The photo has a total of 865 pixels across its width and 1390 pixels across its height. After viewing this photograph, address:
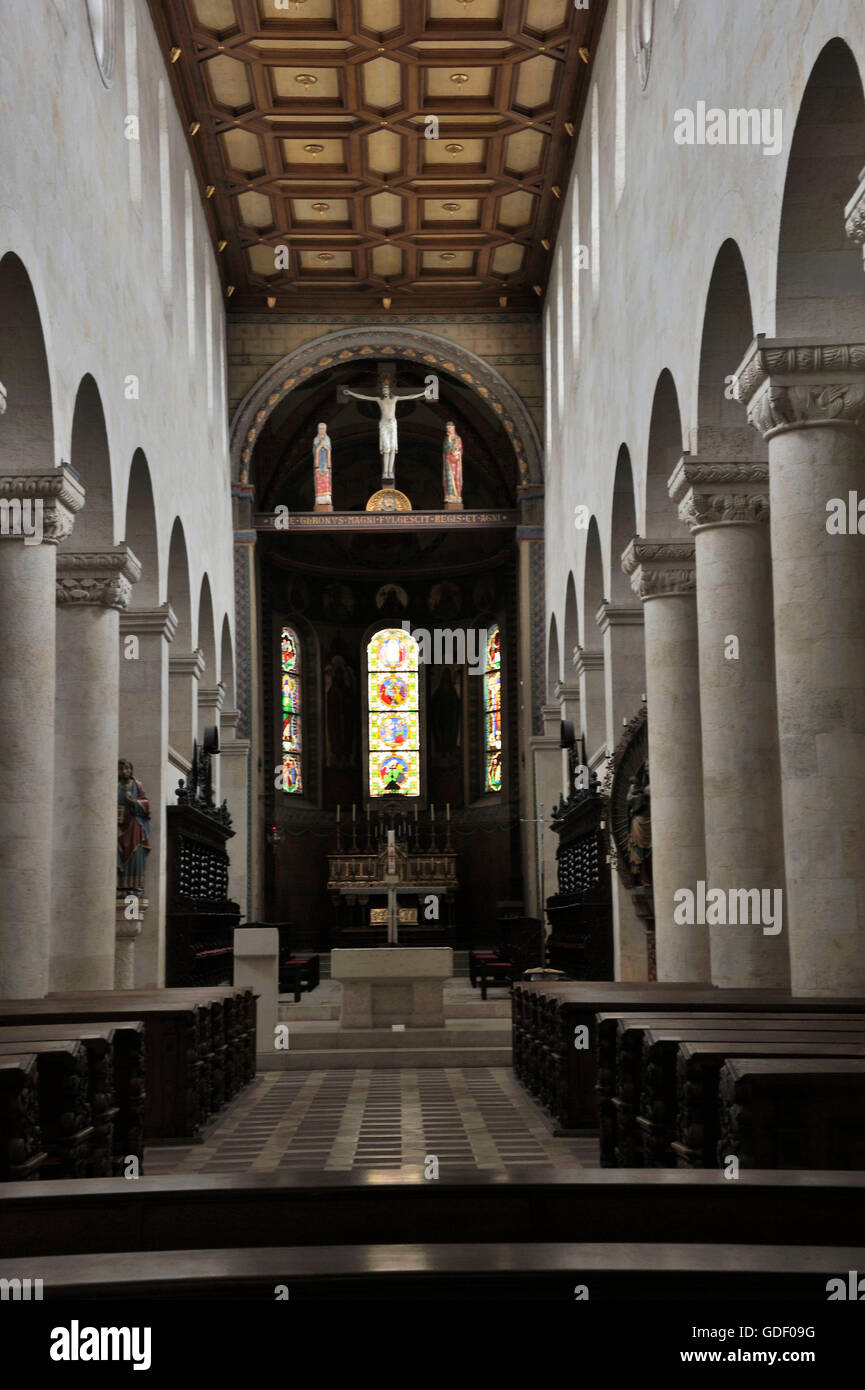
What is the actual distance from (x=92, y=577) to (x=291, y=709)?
20.5m

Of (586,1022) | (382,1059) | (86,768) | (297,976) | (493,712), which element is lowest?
(382,1059)

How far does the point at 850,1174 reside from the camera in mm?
3957

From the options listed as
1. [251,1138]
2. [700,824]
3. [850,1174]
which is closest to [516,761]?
[700,824]

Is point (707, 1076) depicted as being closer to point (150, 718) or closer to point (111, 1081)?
point (111, 1081)

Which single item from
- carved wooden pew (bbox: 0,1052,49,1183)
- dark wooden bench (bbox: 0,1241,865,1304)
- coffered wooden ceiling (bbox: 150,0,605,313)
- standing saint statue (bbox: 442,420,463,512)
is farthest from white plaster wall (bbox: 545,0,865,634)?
dark wooden bench (bbox: 0,1241,865,1304)

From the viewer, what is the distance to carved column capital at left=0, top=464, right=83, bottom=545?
11.4 meters

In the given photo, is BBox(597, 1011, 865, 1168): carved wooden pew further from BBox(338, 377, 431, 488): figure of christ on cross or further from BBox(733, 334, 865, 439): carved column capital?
BBox(338, 377, 431, 488): figure of christ on cross

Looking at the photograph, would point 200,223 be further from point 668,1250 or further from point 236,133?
point 668,1250

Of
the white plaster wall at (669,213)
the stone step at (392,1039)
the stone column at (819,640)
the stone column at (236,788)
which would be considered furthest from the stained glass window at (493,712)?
the stone column at (819,640)

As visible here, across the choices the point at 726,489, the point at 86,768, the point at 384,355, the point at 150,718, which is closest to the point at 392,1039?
the point at 86,768

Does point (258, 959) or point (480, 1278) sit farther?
point (258, 959)

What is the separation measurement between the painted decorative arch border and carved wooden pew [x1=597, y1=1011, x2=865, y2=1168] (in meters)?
20.4

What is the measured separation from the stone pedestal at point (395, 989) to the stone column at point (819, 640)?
6471 mm

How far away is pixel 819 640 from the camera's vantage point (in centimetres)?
922
